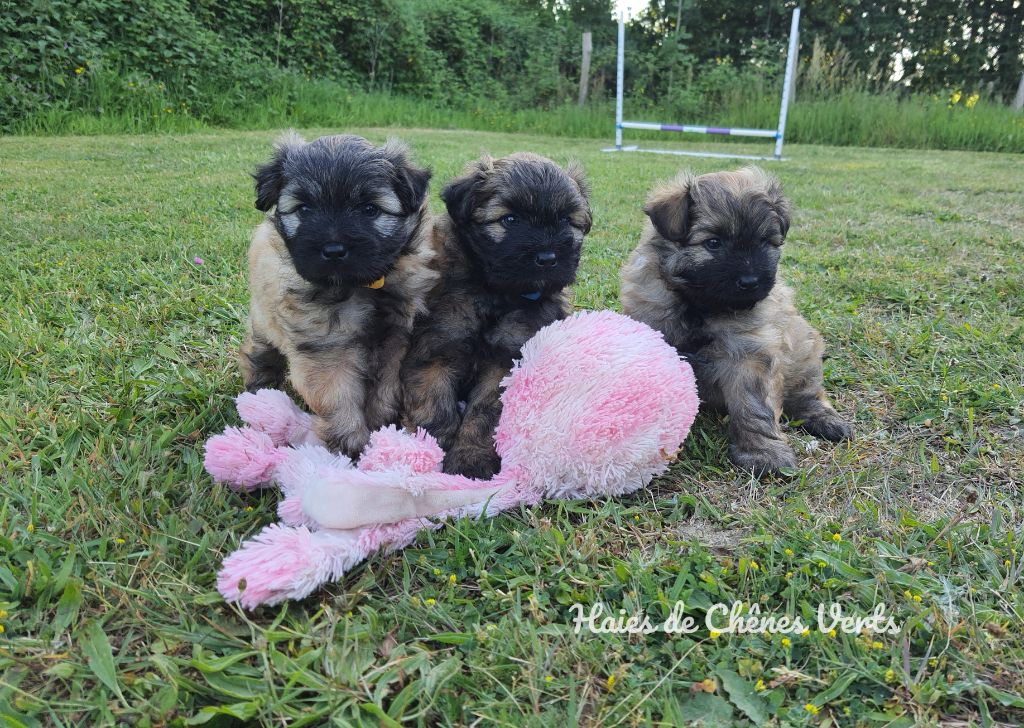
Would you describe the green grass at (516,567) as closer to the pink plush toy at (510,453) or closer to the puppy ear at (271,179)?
the pink plush toy at (510,453)

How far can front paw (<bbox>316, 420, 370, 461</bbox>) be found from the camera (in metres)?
2.31

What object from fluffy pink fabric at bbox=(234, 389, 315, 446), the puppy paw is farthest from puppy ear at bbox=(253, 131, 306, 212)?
the puppy paw

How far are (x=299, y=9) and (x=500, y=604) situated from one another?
12.3 metres

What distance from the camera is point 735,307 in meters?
2.47

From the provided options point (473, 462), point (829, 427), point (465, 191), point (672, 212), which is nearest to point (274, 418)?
point (473, 462)

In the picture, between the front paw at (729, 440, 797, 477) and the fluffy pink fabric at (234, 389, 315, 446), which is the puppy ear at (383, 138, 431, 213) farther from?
the front paw at (729, 440, 797, 477)

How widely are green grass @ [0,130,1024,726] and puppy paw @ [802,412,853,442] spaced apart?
67 millimetres

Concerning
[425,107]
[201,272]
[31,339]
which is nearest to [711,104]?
[425,107]

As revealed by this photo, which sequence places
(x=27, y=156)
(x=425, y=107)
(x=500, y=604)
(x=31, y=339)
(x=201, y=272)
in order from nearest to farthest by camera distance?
(x=500, y=604) < (x=31, y=339) < (x=201, y=272) < (x=27, y=156) < (x=425, y=107)

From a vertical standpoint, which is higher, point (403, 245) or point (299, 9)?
point (299, 9)

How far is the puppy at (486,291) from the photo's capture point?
93.2 inches

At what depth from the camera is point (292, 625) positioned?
161 cm

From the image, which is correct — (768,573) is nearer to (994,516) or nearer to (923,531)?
(923,531)

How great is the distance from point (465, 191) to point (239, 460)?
1.14m
